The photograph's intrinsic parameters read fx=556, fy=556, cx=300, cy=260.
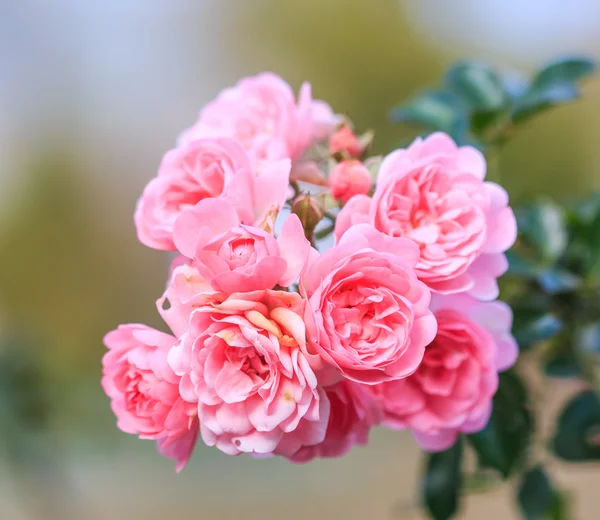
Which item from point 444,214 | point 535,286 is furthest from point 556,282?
point 444,214

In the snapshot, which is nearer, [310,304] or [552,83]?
[310,304]

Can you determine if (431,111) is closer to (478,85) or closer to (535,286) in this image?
(478,85)

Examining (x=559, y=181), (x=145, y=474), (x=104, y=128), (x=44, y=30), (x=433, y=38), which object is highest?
(x=433, y=38)

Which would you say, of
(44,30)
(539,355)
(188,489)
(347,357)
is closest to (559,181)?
(539,355)

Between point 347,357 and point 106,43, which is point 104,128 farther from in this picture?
point 347,357

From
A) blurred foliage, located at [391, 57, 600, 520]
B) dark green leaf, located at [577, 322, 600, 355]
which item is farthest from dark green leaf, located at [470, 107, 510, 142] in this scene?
dark green leaf, located at [577, 322, 600, 355]

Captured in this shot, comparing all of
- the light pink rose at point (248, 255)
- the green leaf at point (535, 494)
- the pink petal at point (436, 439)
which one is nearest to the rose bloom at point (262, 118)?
the light pink rose at point (248, 255)
